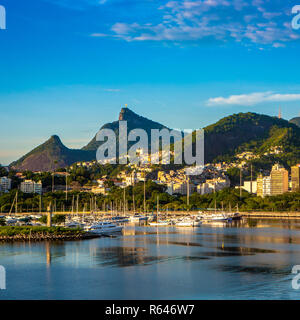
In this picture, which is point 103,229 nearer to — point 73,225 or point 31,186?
point 73,225

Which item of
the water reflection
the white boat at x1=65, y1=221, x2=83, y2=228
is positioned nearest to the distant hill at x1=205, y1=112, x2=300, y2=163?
the white boat at x1=65, y1=221, x2=83, y2=228

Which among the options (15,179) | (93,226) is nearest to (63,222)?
(93,226)

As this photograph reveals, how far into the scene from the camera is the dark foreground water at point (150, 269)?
867 inches

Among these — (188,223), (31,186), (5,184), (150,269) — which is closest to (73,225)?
(188,223)

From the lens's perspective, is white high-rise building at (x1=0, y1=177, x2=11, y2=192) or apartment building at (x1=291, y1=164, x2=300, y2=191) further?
apartment building at (x1=291, y1=164, x2=300, y2=191)

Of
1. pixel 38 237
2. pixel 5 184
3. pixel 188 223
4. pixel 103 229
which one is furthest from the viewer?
pixel 5 184

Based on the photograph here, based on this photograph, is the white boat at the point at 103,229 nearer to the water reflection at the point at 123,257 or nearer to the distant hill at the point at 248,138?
the water reflection at the point at 123,257

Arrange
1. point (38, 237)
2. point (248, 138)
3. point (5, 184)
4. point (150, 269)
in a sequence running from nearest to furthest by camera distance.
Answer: point (150, 269) < point (38, 237) < point (5, 184) < point (248, 138)

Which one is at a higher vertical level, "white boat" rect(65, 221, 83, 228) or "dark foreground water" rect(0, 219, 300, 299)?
"white boat" rect(65, 221, 83, 228)


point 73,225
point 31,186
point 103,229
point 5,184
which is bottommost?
point 103,229

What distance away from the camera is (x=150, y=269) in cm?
2775

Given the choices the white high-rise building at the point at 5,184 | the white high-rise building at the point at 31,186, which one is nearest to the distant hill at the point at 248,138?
the white high-rise building at the point at 31,186

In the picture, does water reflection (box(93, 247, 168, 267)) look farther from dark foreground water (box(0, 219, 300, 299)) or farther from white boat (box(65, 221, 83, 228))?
white boat (box(65, 221, 83, 228))

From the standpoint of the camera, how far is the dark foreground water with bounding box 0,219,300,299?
22.0 meters
